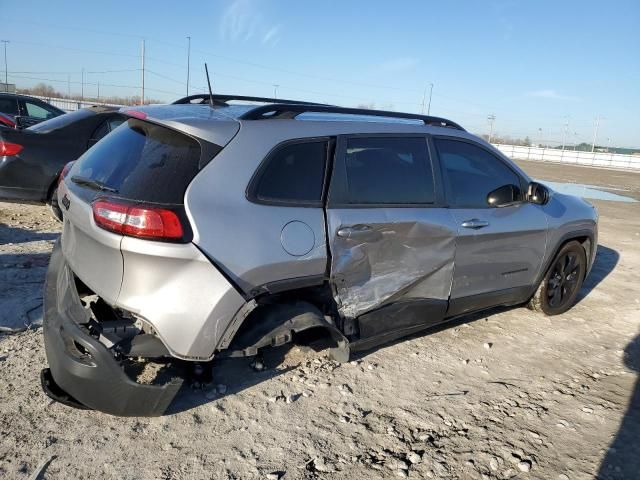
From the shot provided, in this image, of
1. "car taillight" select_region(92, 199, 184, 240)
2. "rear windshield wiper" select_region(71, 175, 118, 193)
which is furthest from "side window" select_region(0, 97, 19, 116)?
"car taillight" select_region(92, 199, 184, 240)

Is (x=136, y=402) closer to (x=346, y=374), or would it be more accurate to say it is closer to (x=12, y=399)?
(x=12, y=399)

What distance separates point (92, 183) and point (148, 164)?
15.7 inches

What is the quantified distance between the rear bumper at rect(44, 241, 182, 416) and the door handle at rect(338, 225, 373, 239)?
1265 mm

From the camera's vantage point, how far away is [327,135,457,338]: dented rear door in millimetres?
3191

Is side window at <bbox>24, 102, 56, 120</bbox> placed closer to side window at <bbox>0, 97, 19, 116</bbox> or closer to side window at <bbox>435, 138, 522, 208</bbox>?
side window at <bbox>0, 97, 19, 116</bbox>

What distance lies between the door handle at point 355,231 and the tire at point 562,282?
238cm

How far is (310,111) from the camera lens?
3328mm

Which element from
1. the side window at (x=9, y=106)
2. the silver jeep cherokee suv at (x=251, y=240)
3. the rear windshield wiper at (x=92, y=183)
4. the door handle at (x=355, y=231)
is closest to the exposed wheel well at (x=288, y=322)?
the silver jeep cherokee suv at (x=251, y=240)

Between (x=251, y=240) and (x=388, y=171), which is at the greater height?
(x=388, y=171)

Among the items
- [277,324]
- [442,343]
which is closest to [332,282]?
[277,324]

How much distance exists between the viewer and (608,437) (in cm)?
302

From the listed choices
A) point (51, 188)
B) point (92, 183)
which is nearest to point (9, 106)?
point (51, 188)

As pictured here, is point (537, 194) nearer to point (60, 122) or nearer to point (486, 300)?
point (486, 300)

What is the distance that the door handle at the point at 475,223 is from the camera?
378 centimetres
